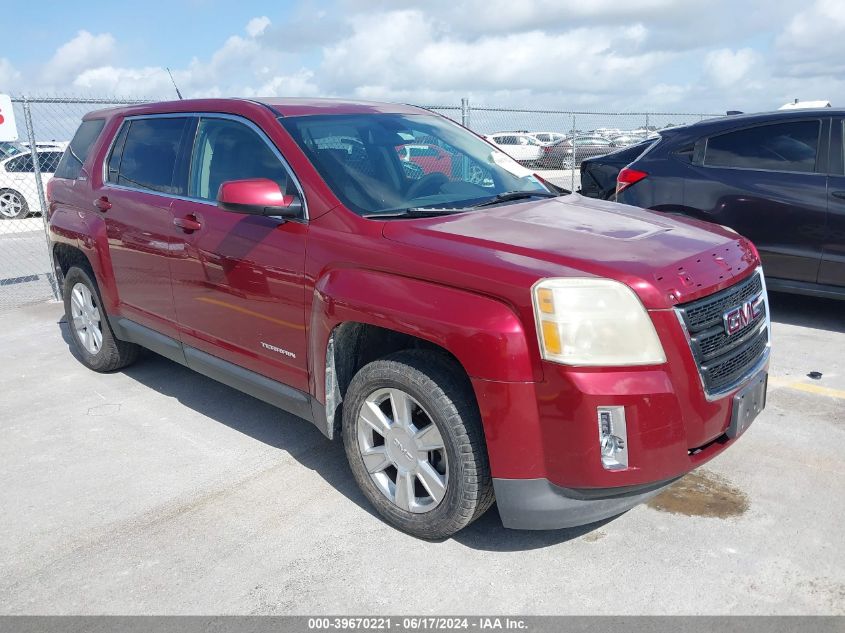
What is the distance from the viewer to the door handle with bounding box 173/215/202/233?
4023 millimetres

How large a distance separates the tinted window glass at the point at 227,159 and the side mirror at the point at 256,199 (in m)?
0.21

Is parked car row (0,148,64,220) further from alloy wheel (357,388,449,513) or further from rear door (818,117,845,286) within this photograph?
alloy wheel (357,388,449,513)

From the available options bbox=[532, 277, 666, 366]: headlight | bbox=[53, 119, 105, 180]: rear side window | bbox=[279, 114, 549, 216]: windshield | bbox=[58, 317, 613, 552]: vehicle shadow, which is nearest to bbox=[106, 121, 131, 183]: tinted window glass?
bbox=[53, 119, 105, 180]: rear side window

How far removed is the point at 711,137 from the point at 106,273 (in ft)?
16.0

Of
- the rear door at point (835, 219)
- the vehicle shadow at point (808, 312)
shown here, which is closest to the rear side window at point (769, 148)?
the rear door at point (835, 219)

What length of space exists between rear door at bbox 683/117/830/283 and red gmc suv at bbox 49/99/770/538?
2.58 meters

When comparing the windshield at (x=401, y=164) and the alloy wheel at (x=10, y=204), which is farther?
the alloy wheel at (x=10, y=204)

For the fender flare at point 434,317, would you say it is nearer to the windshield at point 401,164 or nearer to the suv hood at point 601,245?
the suv hood at point 601,245

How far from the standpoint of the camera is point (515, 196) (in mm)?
3857

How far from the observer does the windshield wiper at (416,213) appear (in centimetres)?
333

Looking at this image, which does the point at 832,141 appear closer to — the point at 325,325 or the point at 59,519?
the point at 325,325

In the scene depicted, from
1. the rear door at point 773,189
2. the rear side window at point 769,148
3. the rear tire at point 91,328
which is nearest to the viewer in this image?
the rear tire at point 91,328
